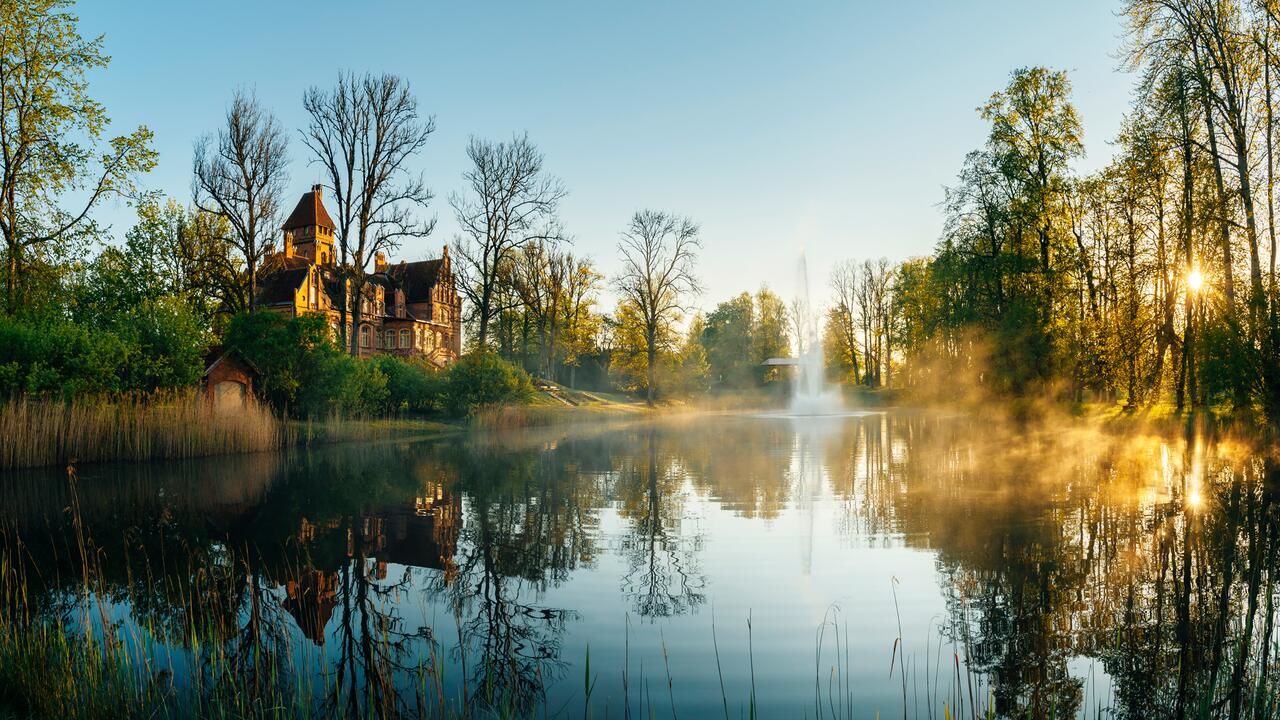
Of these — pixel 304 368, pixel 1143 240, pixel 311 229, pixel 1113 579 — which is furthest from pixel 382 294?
pixel 1113 579

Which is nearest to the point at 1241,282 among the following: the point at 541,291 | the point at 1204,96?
the point at 1204,96

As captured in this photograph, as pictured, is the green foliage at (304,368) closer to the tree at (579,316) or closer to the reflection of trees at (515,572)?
the reflection of trees at (515,572)

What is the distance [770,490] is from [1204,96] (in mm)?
16646

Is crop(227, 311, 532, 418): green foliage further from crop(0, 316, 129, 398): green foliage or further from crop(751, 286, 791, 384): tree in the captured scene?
crop(751, 286, 791, 384): tree

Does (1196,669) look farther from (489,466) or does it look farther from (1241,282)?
(1241,282)

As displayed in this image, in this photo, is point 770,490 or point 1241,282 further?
point 1241,282

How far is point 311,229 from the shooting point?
68.8 metres

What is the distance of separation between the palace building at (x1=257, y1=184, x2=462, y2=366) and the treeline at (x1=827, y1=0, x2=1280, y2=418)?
44.4m

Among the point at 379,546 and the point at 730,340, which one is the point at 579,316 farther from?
the point at 379,546

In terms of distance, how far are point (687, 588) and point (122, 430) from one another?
16160 mm

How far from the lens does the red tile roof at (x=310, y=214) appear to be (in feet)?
225

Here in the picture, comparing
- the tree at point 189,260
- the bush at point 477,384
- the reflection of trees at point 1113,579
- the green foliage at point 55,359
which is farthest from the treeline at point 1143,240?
the tree at point 189,260

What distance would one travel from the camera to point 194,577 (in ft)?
23.3

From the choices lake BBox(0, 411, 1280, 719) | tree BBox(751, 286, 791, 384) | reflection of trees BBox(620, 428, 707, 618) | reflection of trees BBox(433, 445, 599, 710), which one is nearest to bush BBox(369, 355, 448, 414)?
lake BBox(0, 411, 1280, 719)
